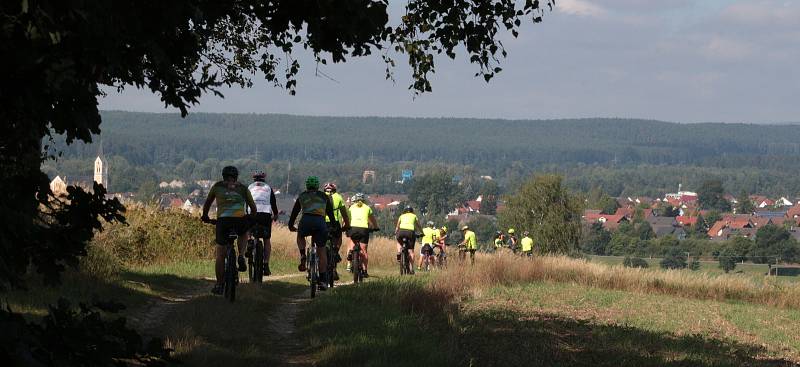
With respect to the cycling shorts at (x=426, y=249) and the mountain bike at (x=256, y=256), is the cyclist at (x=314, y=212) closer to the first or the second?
the mountain bike at (x=256, y=256)

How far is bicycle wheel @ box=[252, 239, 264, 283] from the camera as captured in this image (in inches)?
692

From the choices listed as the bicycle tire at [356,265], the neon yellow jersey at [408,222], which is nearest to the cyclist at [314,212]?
the bicycle tire at [356,265]

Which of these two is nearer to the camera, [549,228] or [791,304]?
[791,304]

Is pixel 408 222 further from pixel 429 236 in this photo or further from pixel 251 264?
pixel 251 264

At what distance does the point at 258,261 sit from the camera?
17.7m

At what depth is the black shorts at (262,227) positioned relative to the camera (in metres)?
17.3

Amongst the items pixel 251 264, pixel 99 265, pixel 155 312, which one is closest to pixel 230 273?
pixel 155 312

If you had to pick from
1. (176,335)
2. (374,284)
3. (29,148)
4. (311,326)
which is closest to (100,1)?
(29,148)

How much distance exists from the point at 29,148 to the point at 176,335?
5.66 meters

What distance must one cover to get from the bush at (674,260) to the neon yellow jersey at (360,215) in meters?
110

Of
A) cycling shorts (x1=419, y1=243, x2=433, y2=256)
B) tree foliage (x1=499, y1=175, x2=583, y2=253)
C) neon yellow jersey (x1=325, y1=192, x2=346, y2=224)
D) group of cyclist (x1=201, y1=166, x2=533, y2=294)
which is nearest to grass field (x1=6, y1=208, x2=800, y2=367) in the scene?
group of cyclist (x1=201, y1=166, x2=533, y2=294)

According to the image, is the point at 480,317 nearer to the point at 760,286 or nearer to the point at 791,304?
the point at 791,304

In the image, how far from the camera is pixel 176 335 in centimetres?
1055

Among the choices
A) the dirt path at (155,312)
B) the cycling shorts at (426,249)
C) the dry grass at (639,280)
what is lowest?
the dry grass at (639,280)
